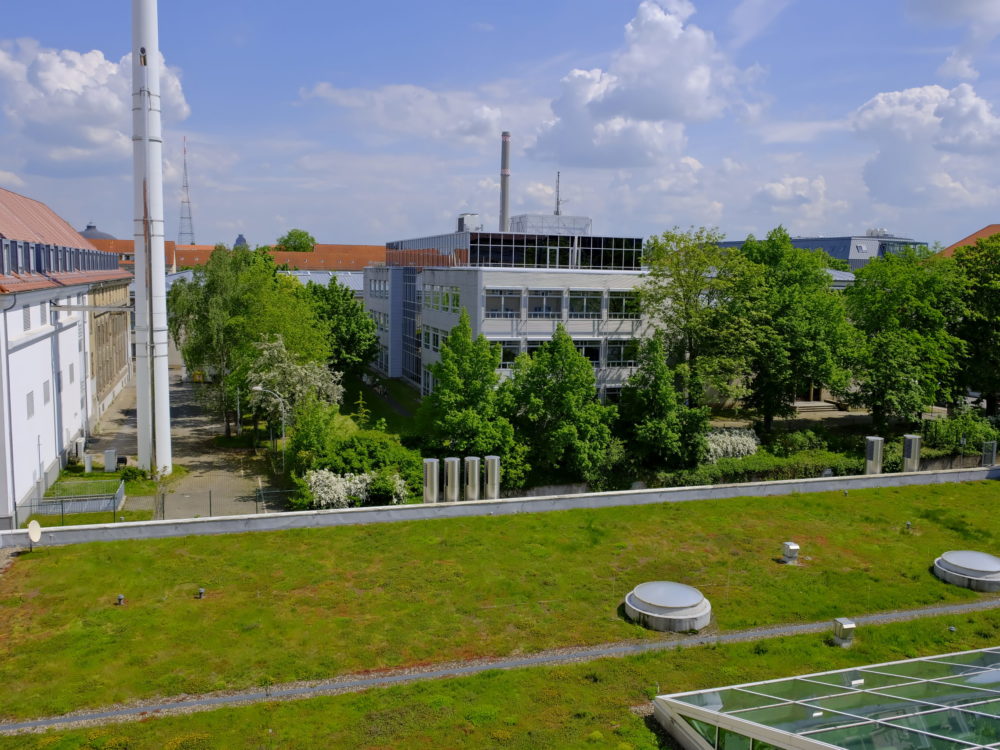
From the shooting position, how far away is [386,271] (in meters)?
62.8

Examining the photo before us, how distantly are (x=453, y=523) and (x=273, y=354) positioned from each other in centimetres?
1577

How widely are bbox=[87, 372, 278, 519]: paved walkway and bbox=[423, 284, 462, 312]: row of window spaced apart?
1411 centimetres

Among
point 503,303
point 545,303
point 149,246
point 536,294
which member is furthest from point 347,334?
point 149,246

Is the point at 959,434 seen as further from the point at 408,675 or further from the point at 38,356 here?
the point at 38,356

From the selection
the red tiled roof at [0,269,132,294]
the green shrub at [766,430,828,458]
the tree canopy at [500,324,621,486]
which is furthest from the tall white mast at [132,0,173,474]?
the green shrub at [766,430,828,458]

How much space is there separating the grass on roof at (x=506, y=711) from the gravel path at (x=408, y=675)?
0.33m

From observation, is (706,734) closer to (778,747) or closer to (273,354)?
(778,747)

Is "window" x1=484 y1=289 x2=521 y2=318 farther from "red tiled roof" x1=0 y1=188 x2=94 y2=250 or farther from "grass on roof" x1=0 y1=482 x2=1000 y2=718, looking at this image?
"red tiled roof" x1=0 y1=188 x2=94 y2=250

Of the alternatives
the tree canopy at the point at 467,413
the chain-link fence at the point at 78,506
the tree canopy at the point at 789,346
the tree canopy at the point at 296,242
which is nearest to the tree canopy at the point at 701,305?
the tree canopy at the point at 789,346

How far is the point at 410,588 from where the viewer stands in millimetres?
21203

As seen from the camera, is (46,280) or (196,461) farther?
(196,461)

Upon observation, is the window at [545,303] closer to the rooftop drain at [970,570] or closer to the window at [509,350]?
the window at [509,350]

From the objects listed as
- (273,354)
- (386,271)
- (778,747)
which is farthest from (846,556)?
(386,271)

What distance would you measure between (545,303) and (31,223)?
2646cm
